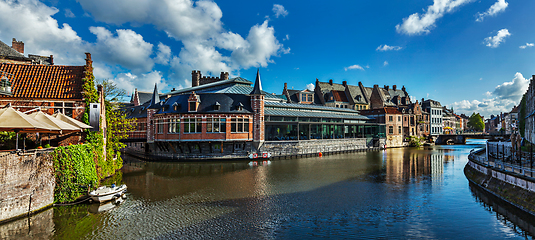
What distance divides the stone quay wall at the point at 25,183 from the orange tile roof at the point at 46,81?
30.2 ft

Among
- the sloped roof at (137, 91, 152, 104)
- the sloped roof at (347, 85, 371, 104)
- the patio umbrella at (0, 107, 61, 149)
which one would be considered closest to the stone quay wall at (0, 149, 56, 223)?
the patio umbrella at (0, 107, 61, 149)

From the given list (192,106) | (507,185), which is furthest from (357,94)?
(507,185)

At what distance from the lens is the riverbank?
1591 centimetres

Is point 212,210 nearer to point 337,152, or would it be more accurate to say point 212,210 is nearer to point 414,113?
point 337,152

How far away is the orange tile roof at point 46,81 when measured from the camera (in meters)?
23.7

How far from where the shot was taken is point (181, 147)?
136ft

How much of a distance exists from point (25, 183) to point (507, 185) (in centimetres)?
2926

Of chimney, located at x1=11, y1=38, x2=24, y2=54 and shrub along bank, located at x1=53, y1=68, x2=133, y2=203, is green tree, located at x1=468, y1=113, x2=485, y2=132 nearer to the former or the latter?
shrub along bank, located at x1=53, y1=68, x2=133, y2=203

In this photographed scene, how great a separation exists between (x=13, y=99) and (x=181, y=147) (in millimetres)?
20859

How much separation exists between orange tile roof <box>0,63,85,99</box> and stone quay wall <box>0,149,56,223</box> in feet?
30.2

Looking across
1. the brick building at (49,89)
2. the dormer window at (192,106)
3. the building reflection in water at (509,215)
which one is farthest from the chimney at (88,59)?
the building reflection in water at (509,215)

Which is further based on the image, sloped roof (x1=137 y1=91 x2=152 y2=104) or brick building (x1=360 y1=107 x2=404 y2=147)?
sloped roof (x1=137 y1=91 x2=152 y2=104)

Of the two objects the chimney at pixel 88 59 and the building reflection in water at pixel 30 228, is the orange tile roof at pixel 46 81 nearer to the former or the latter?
the chimney at pixel 88 59

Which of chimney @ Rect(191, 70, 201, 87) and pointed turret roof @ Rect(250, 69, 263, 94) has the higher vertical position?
chimney @ Rect(191, 70, 201, 87)
